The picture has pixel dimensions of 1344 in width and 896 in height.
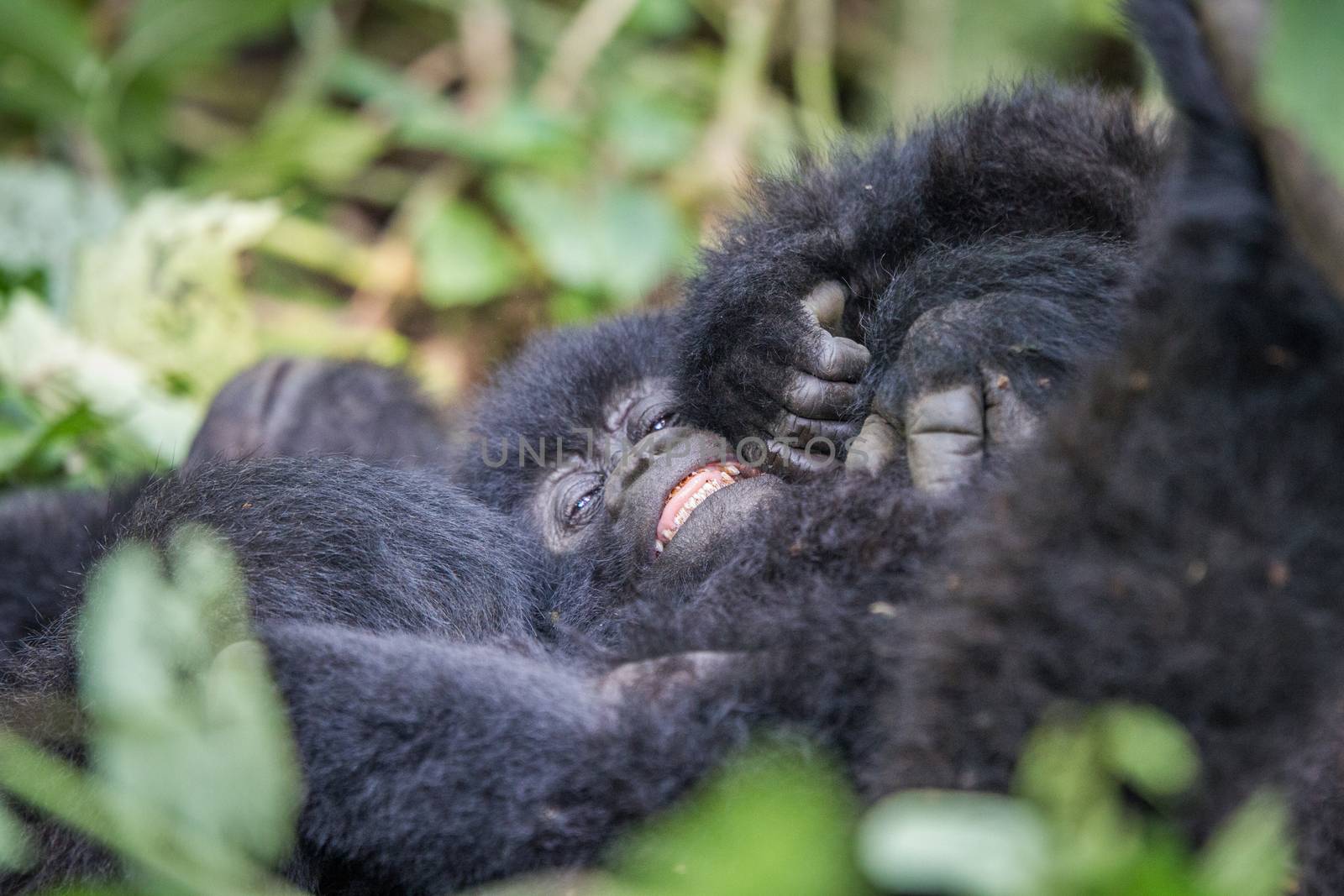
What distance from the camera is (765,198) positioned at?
5.54 feet

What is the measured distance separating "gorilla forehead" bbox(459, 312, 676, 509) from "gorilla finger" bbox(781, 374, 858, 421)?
1.08 ft

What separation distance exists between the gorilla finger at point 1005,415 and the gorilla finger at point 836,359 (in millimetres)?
240

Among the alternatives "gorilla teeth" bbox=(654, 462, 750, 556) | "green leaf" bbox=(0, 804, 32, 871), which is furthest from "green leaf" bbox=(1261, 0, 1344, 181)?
"green leaf" bbox=(0, 804, 32, 871)

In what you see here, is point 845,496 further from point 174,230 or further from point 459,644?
point 174,230

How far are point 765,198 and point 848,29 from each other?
305 cm

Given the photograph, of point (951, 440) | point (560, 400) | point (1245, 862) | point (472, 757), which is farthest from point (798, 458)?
point (1245, 862)

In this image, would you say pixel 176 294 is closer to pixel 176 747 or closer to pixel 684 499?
pixel 684 499

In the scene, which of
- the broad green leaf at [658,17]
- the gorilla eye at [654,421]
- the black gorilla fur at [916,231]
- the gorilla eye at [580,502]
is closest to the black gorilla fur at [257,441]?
the gorilla eye at [580,502]

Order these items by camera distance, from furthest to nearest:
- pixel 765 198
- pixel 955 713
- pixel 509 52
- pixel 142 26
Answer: pixel 509 52 → pixel 142 26 → pixel 765 198 → pixel 955 713

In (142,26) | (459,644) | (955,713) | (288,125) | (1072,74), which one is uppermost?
(1072,74)

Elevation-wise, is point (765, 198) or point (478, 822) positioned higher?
point (765, 198)

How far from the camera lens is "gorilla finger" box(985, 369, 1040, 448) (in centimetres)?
128

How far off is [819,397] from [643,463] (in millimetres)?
259

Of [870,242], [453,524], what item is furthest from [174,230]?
[870,242]
